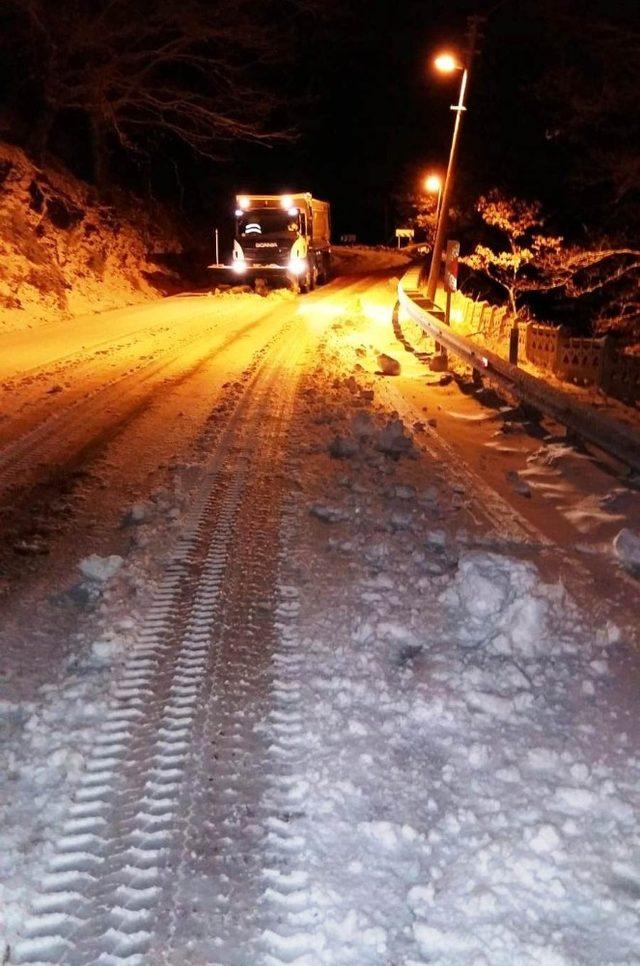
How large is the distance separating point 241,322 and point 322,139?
55.7 m

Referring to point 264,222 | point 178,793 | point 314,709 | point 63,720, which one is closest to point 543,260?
point 264,222

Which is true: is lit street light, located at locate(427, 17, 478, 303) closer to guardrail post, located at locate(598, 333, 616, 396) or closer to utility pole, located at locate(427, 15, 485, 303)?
utility pole, located at locate(427, 15, 485, 303)

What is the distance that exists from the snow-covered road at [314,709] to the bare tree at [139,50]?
21.6 m

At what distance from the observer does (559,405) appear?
9117 millimetres

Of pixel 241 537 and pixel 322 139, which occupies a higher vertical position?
pixel 322 139

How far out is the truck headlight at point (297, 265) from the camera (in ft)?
95.9

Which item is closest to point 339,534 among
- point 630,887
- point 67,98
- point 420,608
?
point 420,608

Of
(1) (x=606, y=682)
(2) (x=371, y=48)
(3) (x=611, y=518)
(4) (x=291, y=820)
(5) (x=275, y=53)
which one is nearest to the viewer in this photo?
(4) (x=291, y=820)

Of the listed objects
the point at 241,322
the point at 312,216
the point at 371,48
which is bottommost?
the point at 241,322

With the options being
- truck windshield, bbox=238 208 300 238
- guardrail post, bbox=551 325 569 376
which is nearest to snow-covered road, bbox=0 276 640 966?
guardrail post, bbox=551 325 569 376

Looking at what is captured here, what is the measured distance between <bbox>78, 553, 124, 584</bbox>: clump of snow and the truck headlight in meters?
25.1

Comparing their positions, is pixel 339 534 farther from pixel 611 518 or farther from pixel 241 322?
pixel 241 322

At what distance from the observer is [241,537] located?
617cm

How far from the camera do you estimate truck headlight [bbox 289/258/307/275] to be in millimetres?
29219
